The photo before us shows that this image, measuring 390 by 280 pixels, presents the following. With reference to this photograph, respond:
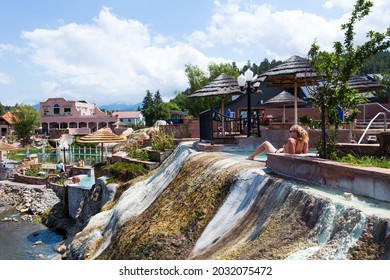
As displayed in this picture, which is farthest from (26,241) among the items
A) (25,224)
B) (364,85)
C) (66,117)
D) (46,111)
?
(46,111)

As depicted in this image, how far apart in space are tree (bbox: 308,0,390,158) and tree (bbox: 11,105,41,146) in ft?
196

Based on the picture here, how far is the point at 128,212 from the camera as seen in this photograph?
34.5 ft

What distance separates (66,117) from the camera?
237 ft

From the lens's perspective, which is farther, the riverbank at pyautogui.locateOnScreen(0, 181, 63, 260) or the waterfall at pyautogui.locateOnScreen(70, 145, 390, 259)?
the riverbank at pyautogui.locateOnScreen(0, 181, 63, 260)

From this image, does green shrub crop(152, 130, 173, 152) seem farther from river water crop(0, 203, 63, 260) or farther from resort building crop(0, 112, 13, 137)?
resort building crop(0, 112, 13, 137)

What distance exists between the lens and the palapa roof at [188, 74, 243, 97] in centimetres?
1644

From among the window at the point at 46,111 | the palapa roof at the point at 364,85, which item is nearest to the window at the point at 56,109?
the window at the point at 46,111

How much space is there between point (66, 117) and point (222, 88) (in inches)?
2358

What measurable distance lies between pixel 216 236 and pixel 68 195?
1574 centimetres

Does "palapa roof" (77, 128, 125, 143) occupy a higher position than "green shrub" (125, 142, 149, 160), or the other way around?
"palapa roof" (77, 128, 125, 143)

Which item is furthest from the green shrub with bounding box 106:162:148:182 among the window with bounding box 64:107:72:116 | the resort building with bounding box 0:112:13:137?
the resort building with bounding box 0:112:13:137

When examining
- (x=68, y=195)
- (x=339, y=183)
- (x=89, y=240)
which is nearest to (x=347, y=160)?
(x=339, y=183)

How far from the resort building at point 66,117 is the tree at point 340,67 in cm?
6616

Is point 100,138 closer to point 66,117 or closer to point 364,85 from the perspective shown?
point 364,85
